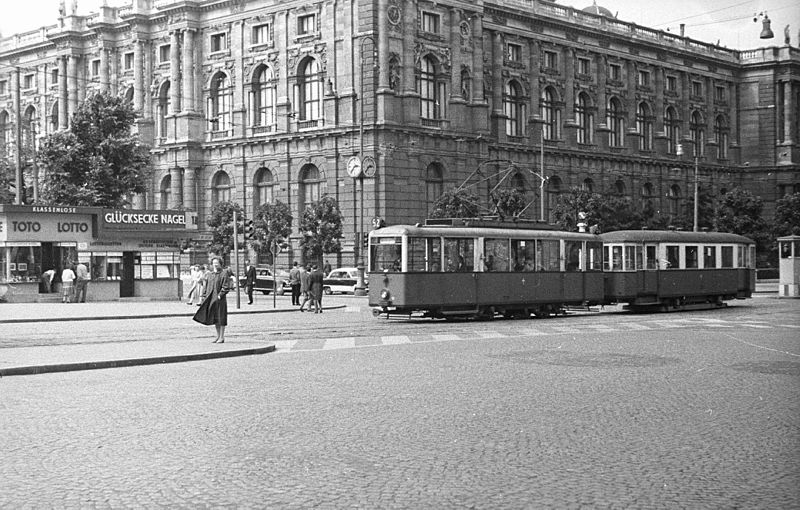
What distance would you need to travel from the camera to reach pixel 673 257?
38.6 m

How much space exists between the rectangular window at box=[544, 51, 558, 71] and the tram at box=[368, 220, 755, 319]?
37.3 m

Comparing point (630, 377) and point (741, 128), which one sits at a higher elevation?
point (741, 128)

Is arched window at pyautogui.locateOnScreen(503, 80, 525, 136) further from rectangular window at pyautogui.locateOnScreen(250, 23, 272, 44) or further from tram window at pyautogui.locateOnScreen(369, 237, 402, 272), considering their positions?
tram window at pyautogui.locateOnScreen(369, 237, 402, 272)

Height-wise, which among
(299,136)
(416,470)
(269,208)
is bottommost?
(416,470)

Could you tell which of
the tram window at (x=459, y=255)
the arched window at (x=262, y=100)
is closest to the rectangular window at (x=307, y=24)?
the arched window at (x=262, y=100)

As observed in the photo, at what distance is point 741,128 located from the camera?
9594 cm

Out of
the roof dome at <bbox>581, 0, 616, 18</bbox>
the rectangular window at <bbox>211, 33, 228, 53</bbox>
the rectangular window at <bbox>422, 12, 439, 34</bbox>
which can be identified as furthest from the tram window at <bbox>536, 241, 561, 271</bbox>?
the roof dome at <bbox>581, 0, 616, 18</bbox>

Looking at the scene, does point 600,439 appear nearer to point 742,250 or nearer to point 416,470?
point 416,470

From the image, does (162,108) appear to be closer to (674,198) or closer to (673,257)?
(674,198)

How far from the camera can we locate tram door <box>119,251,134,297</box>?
142ft

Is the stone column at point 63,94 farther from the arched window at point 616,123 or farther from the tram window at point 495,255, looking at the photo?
the tram window at point 495,255

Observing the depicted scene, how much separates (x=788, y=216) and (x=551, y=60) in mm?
21539

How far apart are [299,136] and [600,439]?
57759mm

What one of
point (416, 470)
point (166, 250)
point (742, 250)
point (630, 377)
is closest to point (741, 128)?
point (742, 250)
